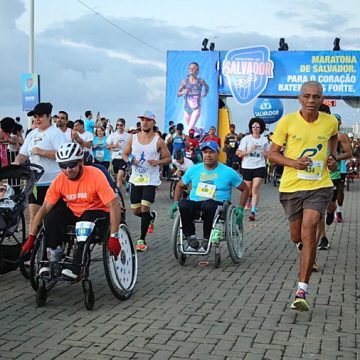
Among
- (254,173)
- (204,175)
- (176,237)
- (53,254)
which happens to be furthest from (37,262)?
(254,173)

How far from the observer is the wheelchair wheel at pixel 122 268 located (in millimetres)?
5484

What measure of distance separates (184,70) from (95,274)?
20.7 meters

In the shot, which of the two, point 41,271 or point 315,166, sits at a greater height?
point 315,166

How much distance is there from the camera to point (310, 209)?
5520 mm

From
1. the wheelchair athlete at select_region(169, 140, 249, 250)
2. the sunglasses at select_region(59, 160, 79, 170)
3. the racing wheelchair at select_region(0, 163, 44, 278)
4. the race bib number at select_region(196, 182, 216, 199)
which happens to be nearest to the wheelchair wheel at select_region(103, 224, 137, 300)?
the sunglasses at select_region(59, 160, 79, 170)

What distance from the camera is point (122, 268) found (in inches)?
228

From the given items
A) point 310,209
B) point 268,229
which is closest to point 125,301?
point 310,209

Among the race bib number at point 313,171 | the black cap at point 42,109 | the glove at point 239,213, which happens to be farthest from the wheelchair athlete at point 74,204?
the glove at point 239,213

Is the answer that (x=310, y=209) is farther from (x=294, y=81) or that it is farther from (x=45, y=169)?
(x=294, y=81)

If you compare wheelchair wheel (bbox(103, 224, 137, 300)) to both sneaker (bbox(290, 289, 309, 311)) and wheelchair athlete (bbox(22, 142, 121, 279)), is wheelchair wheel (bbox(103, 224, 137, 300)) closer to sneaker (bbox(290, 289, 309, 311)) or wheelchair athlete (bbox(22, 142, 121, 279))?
wheelchair athlete (bbox(22, 142, 121, 279))

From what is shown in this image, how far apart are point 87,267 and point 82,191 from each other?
0.74m

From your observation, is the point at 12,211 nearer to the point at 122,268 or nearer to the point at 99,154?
the point at 122,268

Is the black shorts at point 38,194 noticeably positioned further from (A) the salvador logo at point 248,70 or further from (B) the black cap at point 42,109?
(A) the salvador logo at point 248,70

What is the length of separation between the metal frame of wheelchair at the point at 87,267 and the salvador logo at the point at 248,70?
2019cm
